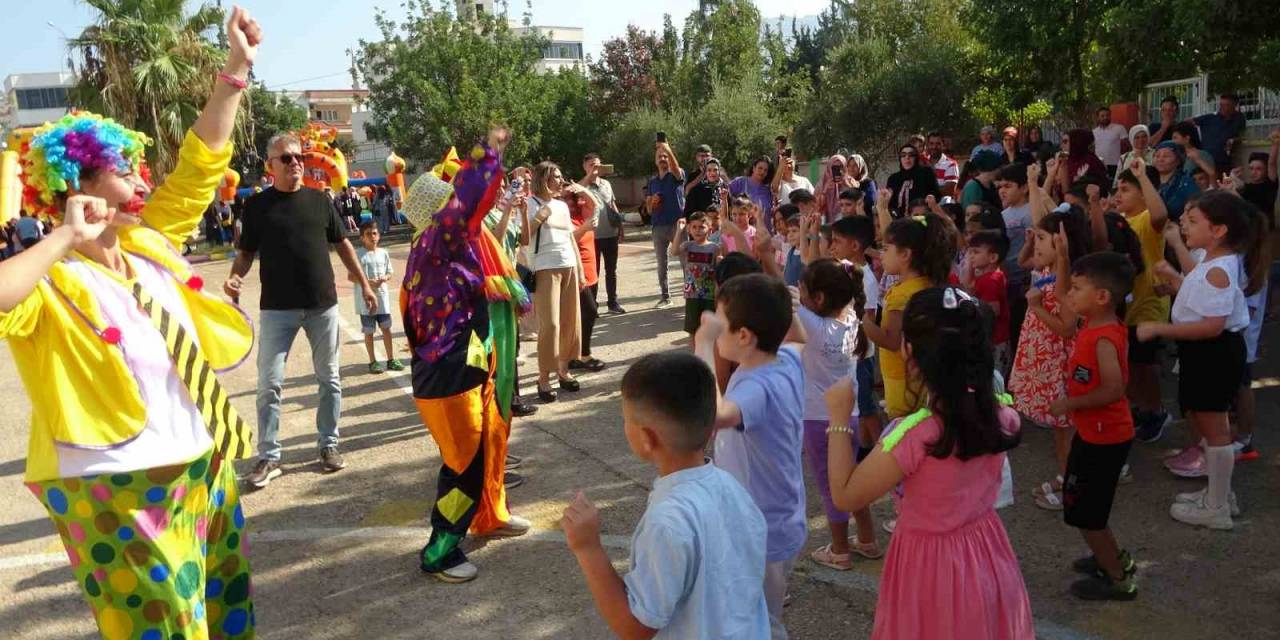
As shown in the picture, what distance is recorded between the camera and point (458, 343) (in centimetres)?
430

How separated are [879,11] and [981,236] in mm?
28838

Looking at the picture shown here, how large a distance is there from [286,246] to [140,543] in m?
3.23

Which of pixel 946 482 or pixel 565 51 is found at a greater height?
pixel 565 51

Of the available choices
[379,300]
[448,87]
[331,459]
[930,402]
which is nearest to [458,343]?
[331,459]

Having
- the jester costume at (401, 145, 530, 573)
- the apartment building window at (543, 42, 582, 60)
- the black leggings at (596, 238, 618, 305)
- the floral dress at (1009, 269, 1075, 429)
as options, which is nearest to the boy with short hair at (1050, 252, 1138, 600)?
the floral dress at (1009, 269, 1075, 429)

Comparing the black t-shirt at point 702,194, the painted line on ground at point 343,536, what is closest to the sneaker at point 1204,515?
the painted line on ground at point 343,536

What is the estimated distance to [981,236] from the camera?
5434mm

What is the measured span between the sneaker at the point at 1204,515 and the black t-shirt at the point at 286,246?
4.82 metres

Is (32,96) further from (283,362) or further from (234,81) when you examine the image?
(234,81)

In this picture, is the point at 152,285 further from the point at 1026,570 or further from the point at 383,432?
the point at 383,432

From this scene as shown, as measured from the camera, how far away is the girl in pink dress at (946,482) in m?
2.46

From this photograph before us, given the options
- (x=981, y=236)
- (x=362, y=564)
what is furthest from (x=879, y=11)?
(x=362, y=564)

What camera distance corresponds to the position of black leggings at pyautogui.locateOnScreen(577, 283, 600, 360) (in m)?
8.30

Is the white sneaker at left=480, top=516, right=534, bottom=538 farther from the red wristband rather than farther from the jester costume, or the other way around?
the red wristband
